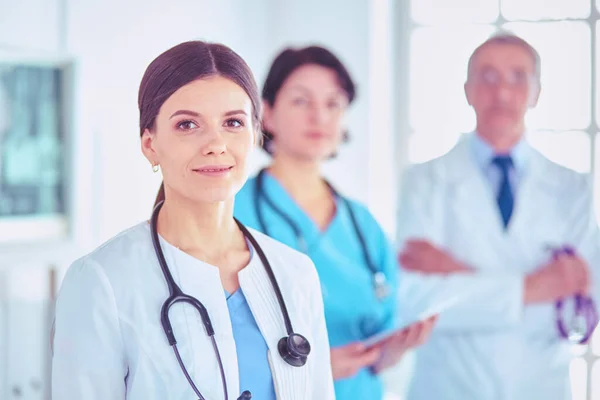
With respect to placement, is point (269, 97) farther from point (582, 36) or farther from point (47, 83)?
point (582, 36)

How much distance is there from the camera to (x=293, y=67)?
3.16 feet

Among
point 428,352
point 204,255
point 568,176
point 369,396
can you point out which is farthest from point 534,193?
point 204,255

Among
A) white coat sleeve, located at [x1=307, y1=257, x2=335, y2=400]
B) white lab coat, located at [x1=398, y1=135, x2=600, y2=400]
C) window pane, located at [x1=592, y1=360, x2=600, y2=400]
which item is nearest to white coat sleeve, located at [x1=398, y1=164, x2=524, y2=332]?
white lab coat, located at [x1=398, y1=135, x2=600, y2=400]

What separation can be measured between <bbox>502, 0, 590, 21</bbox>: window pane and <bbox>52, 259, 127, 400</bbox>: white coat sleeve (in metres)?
1.40

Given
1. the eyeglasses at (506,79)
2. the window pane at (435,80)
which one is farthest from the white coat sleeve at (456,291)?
the window pane at (435,80)

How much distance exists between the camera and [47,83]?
4.46ft

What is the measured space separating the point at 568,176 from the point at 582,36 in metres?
0.59

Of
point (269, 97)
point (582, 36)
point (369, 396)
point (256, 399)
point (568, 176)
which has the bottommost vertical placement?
point (369, 396)

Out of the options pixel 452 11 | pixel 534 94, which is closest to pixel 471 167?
pixel 534 94

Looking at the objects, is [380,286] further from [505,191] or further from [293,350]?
[293,350]

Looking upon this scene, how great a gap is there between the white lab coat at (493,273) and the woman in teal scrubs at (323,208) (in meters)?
0.16

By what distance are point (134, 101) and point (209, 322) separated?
0.25 meters

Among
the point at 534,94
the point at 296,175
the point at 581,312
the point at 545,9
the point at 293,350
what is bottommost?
the point at 581,312

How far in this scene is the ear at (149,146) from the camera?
0.53m
